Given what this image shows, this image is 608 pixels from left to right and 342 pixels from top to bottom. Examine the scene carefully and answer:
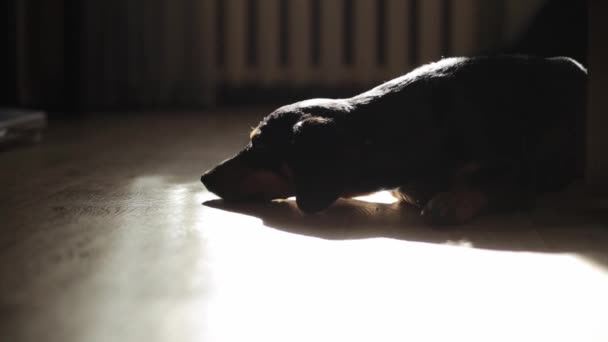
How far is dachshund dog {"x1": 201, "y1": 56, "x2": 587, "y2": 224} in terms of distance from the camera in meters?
1.25

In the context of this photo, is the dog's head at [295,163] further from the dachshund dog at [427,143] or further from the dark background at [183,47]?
the dark background at [183,47]

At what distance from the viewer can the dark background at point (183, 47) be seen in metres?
3.89

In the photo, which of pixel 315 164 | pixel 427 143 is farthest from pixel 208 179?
pixel 427 143

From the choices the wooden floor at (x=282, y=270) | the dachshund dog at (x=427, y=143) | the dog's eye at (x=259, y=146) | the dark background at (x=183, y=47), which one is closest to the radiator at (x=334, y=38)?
the dark background at (x=183, y=47)

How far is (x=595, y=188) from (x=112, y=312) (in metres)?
1.04

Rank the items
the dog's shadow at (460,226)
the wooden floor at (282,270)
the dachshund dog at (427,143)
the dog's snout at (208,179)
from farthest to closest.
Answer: the dog's snout at (208,179), the dachshund dog at (427,143), the dog's shadow at (460,226), the wooden floor at (282,270)

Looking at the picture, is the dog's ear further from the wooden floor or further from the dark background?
the dark background

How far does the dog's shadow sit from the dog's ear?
0.06m

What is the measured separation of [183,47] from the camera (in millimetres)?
4023

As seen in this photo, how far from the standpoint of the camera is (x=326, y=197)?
1243mm

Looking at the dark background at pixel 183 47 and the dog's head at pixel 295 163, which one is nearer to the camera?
the dog's head at pixel 295 163

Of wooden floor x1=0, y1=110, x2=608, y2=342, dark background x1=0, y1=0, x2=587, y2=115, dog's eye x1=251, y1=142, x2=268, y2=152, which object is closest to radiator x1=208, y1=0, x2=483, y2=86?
dark background x1=0, y1=0, x2=587, y2=115

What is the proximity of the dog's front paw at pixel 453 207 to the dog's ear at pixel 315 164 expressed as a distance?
18 centimetres

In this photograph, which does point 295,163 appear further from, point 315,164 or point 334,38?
point 334,38
